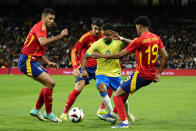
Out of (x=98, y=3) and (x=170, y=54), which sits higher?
(x=98, y=3)

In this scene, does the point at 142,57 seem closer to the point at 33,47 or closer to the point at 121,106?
the point at 121,106

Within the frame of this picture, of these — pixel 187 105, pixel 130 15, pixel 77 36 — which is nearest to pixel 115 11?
pixel 130 15

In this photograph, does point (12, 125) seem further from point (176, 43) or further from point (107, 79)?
point (176, 43)

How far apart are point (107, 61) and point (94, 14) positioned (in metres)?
36.8

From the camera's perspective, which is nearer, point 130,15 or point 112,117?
point 112,117

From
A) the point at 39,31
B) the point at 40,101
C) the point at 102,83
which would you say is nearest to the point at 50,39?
the point at 39,31

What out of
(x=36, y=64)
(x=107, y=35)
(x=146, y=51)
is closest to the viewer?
(x=146, y=51)

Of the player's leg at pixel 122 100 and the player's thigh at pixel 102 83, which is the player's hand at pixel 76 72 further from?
the player's leg at pixel 122 100

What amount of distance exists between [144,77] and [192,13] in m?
37.1

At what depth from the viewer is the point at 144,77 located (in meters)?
7.60

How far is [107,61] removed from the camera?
8.95 meters

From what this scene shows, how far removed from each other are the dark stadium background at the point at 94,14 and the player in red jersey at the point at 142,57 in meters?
30.3

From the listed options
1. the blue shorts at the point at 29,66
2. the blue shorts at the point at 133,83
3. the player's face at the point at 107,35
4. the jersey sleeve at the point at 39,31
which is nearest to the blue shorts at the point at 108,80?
the player's face at the point at 107,35

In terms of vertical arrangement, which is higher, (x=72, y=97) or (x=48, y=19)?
(x=48, y=19)
